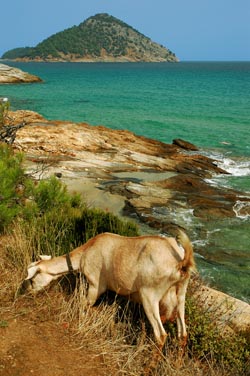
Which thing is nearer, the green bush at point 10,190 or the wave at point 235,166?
the green bush at point 10,190

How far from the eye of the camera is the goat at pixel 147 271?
18.4ft

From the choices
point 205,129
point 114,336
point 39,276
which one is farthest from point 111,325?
point 205,129

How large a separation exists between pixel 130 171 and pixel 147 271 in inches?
576

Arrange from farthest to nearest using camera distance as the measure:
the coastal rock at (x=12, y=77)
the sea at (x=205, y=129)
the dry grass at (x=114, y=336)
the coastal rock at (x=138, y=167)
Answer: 1. the coastal rock at (x=12, y=77)
2. the coastal rock at (x=138, y=167)
3. the sea at (x=205, y=129)
4. the dry grass at (x=114, y=336)

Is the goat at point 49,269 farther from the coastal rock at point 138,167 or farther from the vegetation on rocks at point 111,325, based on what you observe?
the coastal rock at point 138,167

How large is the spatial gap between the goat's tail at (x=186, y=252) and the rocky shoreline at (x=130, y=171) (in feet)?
21.6

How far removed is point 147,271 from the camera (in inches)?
224

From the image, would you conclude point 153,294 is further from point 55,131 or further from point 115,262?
point 55,131

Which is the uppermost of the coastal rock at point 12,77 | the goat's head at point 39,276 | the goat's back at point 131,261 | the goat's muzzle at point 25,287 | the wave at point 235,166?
the coastal rock at point 12,77

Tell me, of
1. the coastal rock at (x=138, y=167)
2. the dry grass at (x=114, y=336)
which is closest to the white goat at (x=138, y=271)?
the dry grass at (x=114, y=336)

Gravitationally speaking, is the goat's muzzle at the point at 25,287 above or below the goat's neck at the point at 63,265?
below

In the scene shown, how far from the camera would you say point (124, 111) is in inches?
1828

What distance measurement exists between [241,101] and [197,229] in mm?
48147

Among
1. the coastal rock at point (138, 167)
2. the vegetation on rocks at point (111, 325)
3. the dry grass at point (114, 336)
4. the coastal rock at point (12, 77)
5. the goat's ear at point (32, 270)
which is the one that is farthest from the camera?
the coastal rock at point (12, 77)
